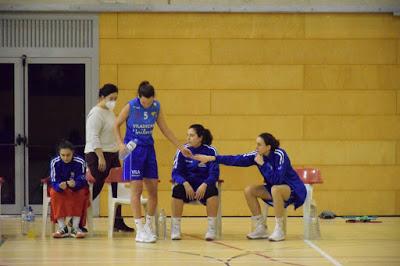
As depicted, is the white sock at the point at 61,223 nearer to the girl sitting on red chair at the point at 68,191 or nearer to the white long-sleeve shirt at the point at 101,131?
the girl sitting on red chair at the point at 68,191

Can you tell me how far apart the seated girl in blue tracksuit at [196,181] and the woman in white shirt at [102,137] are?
760 mm

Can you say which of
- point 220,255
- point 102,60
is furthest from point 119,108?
point 220,255

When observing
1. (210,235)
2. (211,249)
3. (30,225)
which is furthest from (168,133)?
(30,225)

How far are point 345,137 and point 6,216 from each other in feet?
14.0

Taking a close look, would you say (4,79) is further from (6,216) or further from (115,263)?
(115,263)

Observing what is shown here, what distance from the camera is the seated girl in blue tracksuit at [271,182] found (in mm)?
8367

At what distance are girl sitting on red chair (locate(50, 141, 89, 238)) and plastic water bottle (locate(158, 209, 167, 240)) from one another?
76cm

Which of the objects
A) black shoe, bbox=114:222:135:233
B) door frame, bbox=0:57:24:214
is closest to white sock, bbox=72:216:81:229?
black shoe, bbox=114:222:135:233

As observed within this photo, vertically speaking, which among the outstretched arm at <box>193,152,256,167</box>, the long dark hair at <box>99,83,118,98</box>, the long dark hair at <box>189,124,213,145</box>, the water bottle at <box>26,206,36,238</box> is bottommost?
the water bottle at <box>26,206,36,238</box>

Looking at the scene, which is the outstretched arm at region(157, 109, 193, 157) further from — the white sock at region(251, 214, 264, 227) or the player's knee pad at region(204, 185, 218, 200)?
the white sock at region(251, 214, 264, 227)

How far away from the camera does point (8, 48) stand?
10.6m

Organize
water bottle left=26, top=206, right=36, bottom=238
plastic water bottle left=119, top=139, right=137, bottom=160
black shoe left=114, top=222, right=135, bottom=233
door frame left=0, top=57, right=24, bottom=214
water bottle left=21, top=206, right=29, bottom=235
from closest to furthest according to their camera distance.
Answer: plastic water bottle left=119, top=139, right=137, bottom=160 → water bottle left=26, top=206, right=36, bottom=238 → water bottle left=21, top=206, right=29, bottom=235 → black shoe left=114, top=222, right=135, bottom=233 → door frame left=0, top=57, right=24, bottom=214

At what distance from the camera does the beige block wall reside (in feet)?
35.0

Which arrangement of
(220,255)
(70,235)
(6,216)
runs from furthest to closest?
(6,216) < (70,235) < (220,255)
